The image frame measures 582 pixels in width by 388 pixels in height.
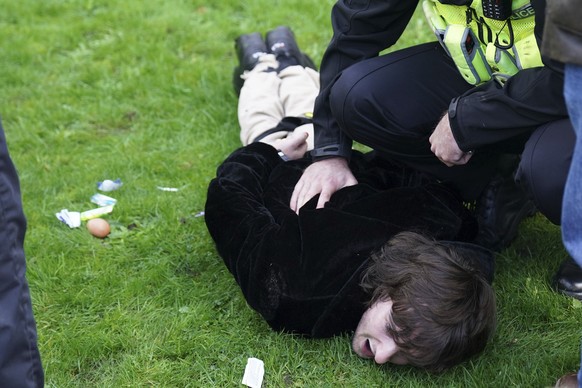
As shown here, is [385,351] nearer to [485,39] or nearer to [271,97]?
[485,39]

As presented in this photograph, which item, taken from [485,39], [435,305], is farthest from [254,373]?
[485,39]

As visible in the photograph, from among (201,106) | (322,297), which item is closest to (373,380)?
(322,297)

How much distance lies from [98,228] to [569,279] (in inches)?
73.9

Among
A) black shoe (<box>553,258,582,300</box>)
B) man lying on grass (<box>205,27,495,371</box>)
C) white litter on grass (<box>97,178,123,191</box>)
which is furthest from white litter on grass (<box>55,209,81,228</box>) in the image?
black shoe (<box>553,258,582,300</box>)

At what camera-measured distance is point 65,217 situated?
3383 millimetres

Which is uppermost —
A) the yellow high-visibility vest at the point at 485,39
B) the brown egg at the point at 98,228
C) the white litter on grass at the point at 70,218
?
the yellow high-visibility vest at the point at 485,39

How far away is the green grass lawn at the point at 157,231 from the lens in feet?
8.48

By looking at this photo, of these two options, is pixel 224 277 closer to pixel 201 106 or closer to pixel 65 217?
pixel 65 217

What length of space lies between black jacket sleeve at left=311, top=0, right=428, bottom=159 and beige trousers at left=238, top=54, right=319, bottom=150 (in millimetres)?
467

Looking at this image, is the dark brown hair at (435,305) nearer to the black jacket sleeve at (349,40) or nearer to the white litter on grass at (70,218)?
the black jacket sleeve at (349,40)

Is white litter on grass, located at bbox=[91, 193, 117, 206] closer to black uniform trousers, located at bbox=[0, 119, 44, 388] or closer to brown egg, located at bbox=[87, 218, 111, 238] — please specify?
brown egg, located at bbox=[87, 218, 111, 238]

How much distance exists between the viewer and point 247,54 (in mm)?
4164

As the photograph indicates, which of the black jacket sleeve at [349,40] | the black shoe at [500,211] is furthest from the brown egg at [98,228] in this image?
the black shoe at [500,211]

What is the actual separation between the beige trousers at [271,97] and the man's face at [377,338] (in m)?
1.23
